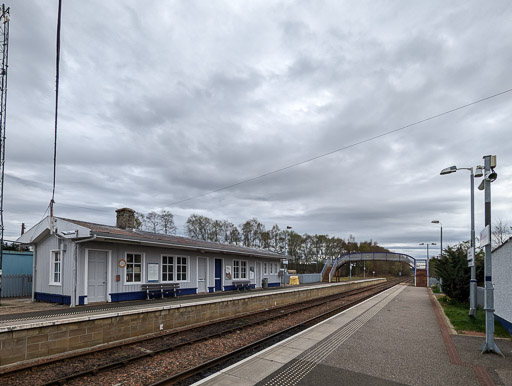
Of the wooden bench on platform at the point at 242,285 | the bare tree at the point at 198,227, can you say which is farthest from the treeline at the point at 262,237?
the wooden bench on platform at the point at 242,285

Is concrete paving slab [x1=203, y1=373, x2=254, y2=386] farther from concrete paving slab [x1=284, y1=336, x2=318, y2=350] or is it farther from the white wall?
the white wall

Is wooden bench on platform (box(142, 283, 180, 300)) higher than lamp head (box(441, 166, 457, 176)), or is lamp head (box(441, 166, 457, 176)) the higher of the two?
lamp head (box(441, 166, 457, 176))

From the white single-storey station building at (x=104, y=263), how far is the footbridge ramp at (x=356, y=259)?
105ft

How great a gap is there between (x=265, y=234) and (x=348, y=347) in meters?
68.3

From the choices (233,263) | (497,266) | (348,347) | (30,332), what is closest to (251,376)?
(348,347)

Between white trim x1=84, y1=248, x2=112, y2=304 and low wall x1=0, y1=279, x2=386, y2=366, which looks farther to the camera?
white trim x1=84, y1=248, x2=112, y2=304

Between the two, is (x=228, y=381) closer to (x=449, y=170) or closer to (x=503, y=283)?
(x=503, y=283)

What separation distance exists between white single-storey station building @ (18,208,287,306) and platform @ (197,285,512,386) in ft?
31.3

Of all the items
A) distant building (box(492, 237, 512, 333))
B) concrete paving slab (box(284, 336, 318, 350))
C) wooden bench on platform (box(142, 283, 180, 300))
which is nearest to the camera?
concrete paving slab (box(284, 336, 318, 350))

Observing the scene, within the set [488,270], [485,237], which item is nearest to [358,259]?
[488,270]

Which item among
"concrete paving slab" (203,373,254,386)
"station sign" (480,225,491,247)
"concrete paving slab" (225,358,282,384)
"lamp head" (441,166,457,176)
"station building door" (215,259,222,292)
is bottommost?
"station building door" (215,259,222,292)

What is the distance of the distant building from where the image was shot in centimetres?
1023

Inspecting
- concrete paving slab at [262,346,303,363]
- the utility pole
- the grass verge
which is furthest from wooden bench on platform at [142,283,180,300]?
the utility pole

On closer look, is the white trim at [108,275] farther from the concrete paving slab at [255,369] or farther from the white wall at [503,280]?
the white wall at [503,280]
